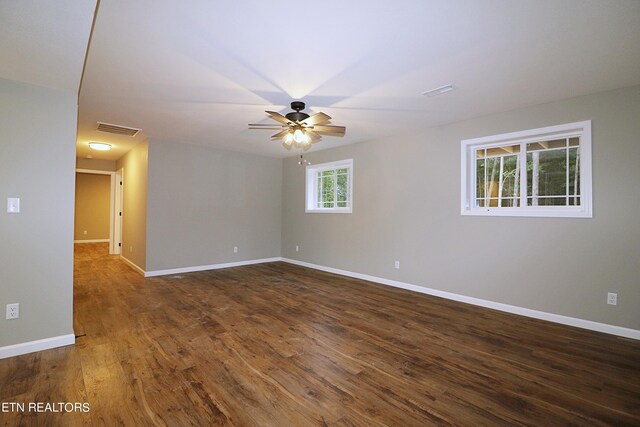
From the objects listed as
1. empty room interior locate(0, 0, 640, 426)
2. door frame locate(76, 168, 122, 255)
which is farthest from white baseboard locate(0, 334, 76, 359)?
door frame locate(76, 168, 122, 255)

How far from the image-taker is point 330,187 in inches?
243

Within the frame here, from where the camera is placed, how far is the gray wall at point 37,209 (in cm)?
237

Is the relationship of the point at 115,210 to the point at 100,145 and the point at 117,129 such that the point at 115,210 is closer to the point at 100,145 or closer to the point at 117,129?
the point at 100,145

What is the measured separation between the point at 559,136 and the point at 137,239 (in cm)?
701

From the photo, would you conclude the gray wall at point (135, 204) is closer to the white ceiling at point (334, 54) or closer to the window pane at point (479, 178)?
the white ceiling at point (334, 54)

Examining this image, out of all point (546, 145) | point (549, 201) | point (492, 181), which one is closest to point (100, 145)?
point (492, 181)

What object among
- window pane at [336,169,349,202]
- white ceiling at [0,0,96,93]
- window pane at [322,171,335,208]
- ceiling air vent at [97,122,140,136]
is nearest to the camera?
white ceiling at [0,0,96,93]

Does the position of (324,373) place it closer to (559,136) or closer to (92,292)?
(559,136)

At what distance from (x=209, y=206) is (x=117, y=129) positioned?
205 centimetres

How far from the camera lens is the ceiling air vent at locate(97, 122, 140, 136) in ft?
14.3

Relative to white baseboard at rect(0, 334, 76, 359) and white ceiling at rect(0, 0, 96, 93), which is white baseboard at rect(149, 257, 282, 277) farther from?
white ceiling at rect(0, 0, 96, 93)

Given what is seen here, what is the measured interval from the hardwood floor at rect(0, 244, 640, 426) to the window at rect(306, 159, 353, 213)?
8.24 ft

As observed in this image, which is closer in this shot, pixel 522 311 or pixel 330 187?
pixel 522 311

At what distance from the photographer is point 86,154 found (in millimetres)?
6750
